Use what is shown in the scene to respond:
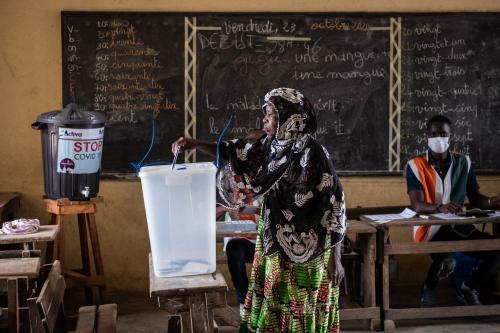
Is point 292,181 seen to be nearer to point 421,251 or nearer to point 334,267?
point 334,267

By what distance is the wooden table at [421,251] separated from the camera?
5.24 metres

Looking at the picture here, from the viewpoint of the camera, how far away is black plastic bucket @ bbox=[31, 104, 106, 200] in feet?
17.4

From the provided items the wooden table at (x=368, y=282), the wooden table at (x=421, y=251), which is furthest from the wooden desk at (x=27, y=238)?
the wooden table at (x=421, y=251)

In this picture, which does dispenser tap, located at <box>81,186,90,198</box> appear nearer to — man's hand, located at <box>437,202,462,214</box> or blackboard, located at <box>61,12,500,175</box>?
blackboard, located at <box>61,12,500,175</box>

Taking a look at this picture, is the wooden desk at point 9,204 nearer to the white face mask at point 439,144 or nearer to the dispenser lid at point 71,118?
the dispenser lid at point 71,118

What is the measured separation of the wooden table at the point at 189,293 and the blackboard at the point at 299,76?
10.1 feet

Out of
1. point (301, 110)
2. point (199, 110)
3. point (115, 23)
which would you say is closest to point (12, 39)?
point (115, 23)

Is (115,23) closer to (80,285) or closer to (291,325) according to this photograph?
(80,285)

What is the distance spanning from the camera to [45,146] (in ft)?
17.8

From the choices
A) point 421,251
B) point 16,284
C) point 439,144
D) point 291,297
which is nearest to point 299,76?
point 439,144

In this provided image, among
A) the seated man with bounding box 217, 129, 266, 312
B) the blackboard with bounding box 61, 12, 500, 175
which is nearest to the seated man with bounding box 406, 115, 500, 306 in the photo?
the blackboard with bounding box 61, 12, 500, 175

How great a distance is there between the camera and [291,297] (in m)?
3.59

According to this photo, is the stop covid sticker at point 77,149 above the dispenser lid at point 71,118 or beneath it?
beneath

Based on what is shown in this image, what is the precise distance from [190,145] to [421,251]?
8.26ft
